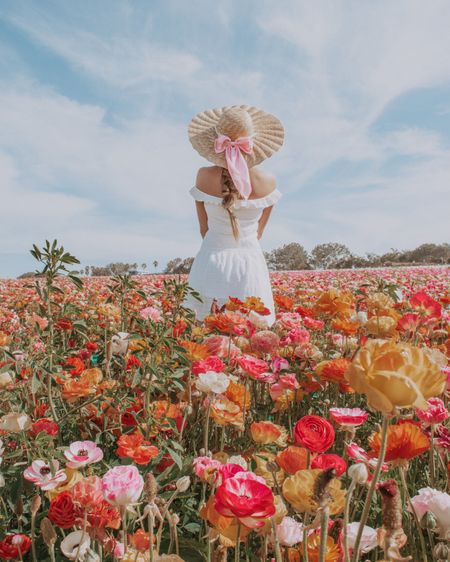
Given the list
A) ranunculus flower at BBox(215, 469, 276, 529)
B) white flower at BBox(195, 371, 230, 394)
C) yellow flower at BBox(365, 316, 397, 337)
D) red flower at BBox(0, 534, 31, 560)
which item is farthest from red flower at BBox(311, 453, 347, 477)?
yellow flower at BBox(365, 316, 397, 337)

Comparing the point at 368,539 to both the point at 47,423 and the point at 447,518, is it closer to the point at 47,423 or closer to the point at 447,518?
the point at 447,518

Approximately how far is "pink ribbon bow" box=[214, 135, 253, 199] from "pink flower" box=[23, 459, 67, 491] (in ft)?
8.09

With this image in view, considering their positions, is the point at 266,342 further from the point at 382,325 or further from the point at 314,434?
the point at 314,434

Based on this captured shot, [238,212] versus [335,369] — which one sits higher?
[238,212]

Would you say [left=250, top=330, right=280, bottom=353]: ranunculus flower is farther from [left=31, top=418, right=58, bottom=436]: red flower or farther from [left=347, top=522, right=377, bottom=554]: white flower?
[left=347, top=522, right=377, bottom=554]: white flower

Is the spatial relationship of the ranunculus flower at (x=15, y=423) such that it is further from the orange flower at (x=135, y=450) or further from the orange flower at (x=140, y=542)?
the orange flower at (x=140, y=542)

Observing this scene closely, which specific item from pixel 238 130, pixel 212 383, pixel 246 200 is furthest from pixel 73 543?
pixel 238 130

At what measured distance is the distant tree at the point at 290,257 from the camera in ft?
98.7

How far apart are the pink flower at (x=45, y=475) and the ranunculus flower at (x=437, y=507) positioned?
2.11 ft

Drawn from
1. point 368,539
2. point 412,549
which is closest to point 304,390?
point 412,549

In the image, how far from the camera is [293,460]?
94 centimetres

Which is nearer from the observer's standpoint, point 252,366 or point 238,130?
point 252,366

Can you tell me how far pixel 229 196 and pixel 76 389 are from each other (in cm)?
212

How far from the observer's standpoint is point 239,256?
3383 millimetres
